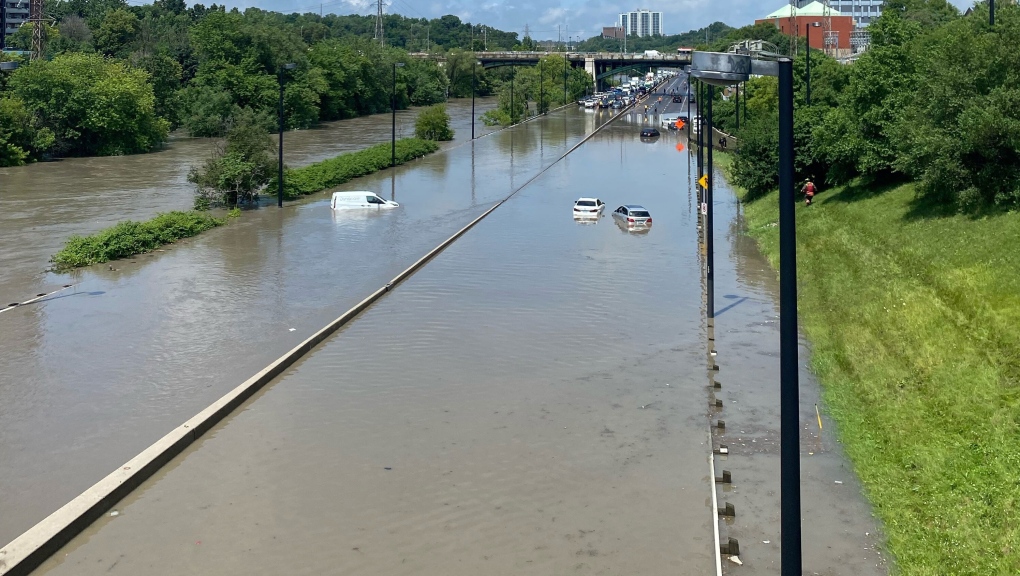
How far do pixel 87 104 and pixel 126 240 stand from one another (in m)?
38.1

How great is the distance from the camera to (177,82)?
8944cm

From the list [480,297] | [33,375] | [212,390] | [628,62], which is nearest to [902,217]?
[480,297]

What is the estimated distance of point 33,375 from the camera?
1858 centimetres

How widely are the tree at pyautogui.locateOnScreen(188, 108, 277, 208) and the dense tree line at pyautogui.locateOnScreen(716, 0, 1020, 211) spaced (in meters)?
18.4

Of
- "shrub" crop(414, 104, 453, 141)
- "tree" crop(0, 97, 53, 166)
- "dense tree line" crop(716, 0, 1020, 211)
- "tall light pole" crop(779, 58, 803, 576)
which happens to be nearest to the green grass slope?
"dense tree line" crop(716, 0, 1020, 211)

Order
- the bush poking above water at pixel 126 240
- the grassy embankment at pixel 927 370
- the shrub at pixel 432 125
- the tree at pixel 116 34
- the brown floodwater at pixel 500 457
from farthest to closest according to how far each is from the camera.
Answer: the tree at pixel 116 34 < the shrub at pixel 432 125 < the bush poking above water at pixel 126 240 < the grassy embankment at pixel 927 370 < the brown floodwater at pixel 500 457

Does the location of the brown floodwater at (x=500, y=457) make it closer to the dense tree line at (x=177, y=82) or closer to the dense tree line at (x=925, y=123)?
the dense tree line at (x=925, y=123)

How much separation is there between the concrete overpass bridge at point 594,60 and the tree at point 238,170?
105 meters

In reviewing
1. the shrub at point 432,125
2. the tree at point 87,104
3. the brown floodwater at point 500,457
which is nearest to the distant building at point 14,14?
the tree at point 87,104

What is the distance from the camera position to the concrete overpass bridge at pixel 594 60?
152 meters

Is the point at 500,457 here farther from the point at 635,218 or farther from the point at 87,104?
the point at 87,104

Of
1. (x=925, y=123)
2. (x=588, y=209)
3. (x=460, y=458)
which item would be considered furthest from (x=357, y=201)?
(x=460, y=458)

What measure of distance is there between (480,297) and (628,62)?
486 feet

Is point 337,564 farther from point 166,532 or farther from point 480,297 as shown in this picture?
point 480,297
